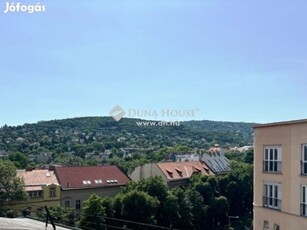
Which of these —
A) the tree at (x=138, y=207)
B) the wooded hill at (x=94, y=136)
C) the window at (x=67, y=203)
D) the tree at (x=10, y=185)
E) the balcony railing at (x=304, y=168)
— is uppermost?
the wooded hill at (x=94, y=136)

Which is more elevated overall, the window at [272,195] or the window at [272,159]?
the window at [272,159]

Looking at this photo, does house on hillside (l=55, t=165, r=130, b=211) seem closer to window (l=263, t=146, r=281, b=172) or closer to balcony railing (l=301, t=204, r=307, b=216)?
window (l=263, t=146, r=281, b=172)

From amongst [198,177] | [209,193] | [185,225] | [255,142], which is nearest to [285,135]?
[255,142]

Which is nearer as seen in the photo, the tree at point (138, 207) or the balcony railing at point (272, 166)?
the balcony railing at point (272, 166)

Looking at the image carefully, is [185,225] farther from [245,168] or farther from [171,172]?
[245,168]

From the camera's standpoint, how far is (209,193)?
5184cm

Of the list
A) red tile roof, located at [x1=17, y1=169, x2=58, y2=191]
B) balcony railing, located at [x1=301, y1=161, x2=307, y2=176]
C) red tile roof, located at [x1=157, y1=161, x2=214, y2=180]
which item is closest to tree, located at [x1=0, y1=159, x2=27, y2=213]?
red tile roof, located at [x1=17, y1=169, x2=58, y2=191]

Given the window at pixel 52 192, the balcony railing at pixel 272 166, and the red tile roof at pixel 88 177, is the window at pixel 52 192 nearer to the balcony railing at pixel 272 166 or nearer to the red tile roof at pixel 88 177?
the red tile roof at pixel 88 177

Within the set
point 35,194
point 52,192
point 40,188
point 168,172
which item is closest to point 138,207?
point 52,192

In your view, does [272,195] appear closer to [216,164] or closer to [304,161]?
[304,161]

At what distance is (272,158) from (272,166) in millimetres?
364

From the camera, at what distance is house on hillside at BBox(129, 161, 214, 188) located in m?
57.7

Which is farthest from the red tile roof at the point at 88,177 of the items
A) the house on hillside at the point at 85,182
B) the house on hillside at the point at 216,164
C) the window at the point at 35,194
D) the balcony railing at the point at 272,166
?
the balcony railing at the point at 272,166

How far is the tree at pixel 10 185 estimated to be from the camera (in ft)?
128
